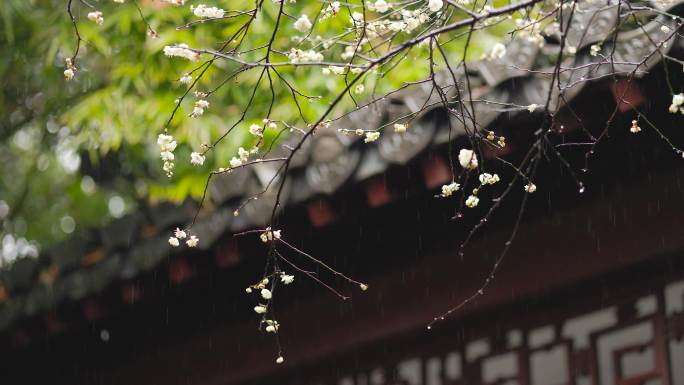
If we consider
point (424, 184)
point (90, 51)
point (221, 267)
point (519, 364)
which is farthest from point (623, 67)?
point (90, 51)

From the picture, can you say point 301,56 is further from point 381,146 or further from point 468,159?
point 468,159

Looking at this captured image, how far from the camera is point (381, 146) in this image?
288cm

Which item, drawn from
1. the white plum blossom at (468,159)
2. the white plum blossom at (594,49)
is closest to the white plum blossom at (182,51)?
the white plum blossom at (468,159)

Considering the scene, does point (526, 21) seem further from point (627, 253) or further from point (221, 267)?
point (221, 267)

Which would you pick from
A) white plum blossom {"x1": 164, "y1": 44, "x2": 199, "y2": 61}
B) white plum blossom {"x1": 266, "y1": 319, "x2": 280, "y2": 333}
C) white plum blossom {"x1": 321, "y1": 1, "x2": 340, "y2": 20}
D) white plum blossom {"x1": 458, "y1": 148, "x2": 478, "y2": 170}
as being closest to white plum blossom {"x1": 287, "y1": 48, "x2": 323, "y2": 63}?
white plum blossom {"x1": 321, "y1": 1, "x2": 340, "y2": 20}

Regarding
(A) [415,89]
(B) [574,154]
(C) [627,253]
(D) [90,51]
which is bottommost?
(C) [627,253]

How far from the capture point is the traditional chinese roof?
97.8 inches

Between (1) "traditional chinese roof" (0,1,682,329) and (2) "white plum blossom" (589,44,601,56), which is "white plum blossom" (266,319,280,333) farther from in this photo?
(2) "white plum blossom" (589,44,601,56)

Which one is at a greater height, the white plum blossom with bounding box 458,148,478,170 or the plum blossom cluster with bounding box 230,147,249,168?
the plum blossom cluster with bounding box 230,147,249,168

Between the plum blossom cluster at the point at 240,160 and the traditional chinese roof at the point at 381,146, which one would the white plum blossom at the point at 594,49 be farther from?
the plum blossom cluster at the point at 240,160

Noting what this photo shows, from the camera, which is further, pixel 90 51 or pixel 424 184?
pixel 90 51

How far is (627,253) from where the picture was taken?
10.0 feet

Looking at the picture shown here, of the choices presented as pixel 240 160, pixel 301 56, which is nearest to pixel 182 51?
pixel 301 56

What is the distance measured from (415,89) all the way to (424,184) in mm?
356
